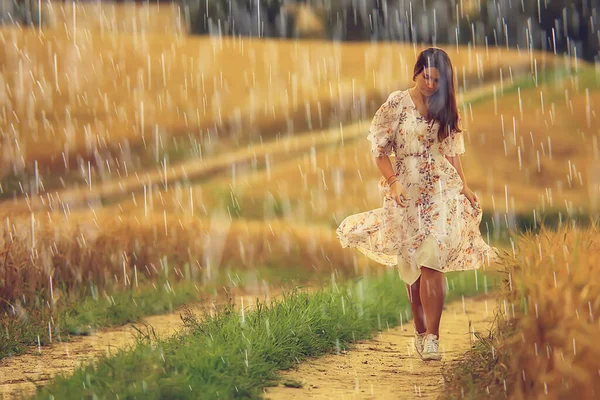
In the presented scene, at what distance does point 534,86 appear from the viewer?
12938mm

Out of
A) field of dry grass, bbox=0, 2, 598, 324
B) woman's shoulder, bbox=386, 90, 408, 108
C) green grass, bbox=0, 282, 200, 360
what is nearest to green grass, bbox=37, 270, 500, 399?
green grass, bbox=0, 282, 200, 360

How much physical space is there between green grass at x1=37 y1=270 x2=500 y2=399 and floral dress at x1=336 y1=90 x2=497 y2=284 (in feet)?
2.72

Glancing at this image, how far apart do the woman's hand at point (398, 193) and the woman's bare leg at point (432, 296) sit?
51 cm

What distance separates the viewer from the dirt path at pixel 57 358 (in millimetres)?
5531

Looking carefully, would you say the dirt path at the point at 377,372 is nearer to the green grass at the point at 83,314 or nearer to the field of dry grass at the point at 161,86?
the green grass at the point at 83,314

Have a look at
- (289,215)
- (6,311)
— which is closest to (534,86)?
(289,215)

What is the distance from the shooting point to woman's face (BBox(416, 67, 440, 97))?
6203mm

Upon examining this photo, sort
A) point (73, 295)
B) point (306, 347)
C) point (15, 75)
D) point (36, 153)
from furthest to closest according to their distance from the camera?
point (15, 75) < point (36, 153) < point (73, 295) < point (306, 347)

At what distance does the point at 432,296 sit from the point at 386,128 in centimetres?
122

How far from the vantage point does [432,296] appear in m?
6.16

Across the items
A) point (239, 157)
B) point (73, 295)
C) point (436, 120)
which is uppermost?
point (436, 120)

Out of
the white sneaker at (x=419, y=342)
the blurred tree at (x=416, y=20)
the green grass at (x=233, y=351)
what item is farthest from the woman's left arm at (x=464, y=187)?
the blurred tree at (x=416, y=20)

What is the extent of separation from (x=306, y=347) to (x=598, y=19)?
8.08 m

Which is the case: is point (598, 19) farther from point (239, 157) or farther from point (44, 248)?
point (44, 248)
